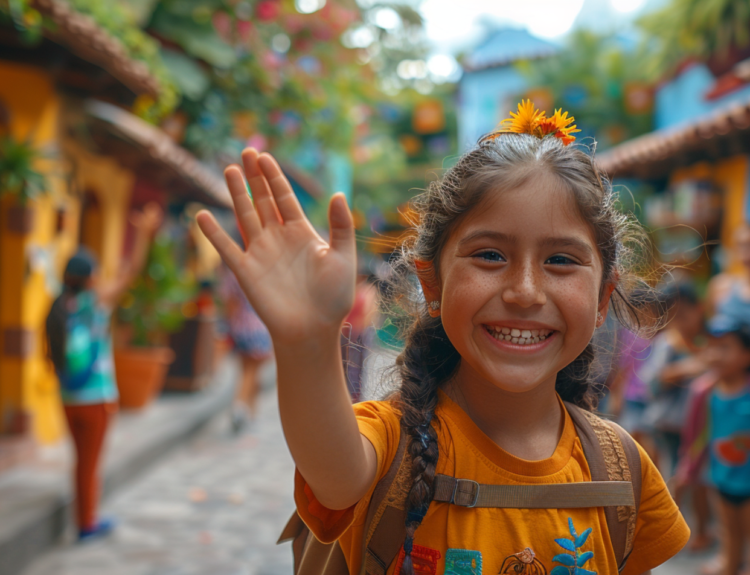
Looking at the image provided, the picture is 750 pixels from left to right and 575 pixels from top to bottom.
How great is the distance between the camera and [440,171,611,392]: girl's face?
1275mm

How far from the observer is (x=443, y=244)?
4.67 ft

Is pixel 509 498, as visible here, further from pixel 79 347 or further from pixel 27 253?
pixel 27 253

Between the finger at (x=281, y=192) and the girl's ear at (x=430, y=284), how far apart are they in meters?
0.46

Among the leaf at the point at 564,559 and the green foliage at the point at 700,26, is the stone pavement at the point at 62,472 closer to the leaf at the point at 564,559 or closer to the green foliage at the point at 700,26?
the leaf at the point at 564,559

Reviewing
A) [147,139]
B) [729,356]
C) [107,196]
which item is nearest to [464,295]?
[729,356]

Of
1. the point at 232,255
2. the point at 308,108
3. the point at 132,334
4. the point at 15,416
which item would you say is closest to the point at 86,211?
the point at 132,334

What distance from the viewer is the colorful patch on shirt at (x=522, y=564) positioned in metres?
1.26

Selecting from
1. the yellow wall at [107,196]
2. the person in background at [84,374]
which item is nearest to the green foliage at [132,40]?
the yellow wall at [107,196]

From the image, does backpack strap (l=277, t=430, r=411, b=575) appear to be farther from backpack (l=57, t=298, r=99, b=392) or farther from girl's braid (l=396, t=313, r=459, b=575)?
backpack (l=57, t=298, r=99, b=392)

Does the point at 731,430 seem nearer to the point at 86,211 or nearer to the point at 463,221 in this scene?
the point at 463,221

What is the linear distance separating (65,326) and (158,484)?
2000 mm

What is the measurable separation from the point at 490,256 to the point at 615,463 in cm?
53

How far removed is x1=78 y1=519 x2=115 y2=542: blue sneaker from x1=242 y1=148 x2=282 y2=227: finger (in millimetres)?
3840

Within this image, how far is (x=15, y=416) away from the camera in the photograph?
5.21 metres
